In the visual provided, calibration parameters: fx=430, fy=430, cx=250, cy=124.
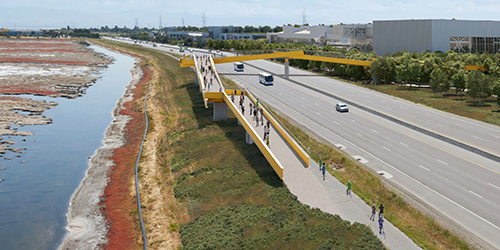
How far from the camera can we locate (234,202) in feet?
114

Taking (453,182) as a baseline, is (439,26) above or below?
above

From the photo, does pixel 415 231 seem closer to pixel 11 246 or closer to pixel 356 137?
pixel 356 137

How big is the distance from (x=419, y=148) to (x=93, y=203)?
108ft

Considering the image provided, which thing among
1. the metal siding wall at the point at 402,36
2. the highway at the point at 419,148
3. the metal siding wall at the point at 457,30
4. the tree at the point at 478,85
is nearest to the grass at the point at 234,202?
the highway at the point at 419,148

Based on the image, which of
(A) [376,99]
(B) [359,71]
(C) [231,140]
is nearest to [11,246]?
(C) [231,140]

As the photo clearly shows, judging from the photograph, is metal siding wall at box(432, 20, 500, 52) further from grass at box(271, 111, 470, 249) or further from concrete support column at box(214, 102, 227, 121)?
grass at box(271, 111, 470, 249)

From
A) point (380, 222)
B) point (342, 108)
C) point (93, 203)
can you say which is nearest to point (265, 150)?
point (380, 222)

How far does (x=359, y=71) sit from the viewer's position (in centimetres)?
9488

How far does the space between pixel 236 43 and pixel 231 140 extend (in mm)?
127939

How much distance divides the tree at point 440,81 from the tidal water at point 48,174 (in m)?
55.6

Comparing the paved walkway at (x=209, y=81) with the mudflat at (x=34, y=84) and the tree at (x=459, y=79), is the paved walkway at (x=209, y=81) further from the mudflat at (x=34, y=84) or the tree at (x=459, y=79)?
the tree at (x=459, y=79)

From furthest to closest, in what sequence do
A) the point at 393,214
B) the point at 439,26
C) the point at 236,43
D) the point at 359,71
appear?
1. the point at 236,43
2. the point at 439,26
3. the point at 359,71
4. the point at 393,214

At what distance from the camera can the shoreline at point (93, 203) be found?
1307 inches

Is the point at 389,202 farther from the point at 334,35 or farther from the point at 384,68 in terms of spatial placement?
the point at 334,35
